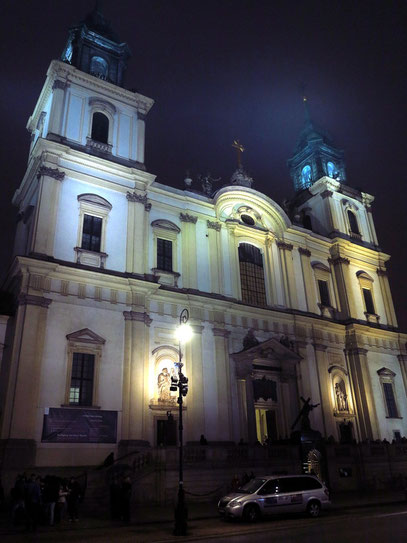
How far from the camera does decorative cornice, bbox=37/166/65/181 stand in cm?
2478

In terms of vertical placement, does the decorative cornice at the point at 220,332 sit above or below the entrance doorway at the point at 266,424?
above

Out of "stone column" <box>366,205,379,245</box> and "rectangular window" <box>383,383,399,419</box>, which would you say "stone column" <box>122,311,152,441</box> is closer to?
"rectangular window" <box>383,383,399,419</box>

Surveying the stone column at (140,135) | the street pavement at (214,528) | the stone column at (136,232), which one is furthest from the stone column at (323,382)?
the stone column at (140,135)

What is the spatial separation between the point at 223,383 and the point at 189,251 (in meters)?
8.47

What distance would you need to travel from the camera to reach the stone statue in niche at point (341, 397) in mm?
31453

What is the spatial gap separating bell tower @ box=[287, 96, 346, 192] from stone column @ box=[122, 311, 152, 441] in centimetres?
2641

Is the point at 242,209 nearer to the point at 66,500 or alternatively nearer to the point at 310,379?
the point at 310,379

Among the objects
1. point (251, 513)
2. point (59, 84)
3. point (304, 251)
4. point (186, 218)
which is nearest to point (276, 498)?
point (251, 513)

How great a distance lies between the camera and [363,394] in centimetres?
3234

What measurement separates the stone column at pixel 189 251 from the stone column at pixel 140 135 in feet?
15.5

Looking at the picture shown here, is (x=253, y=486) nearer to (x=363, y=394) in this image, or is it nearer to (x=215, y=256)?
(x=215, y=256)

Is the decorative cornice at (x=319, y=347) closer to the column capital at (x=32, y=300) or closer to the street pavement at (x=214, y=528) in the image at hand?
the street pavement at (x=214, y=528)

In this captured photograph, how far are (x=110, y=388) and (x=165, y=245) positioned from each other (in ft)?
32.5

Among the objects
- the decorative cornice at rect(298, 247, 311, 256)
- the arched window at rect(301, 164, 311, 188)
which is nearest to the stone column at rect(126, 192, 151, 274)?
the decorative cornice at rect(298, 247, 311, 256)
